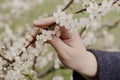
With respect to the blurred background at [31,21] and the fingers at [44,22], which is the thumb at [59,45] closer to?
the fingers at [44,22]

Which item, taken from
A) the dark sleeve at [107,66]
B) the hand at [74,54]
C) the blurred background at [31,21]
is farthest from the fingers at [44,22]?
the blurred background at [31,21]

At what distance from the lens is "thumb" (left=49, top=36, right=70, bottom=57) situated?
130 cm

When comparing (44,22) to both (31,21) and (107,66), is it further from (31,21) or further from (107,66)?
(31,21)

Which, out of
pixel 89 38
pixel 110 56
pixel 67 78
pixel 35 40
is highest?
pixel 35 40

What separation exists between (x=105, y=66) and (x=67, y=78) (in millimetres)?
A: 1868

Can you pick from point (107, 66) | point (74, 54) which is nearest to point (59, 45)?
point (74, 54)

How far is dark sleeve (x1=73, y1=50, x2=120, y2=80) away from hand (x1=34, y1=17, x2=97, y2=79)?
2 centimetres

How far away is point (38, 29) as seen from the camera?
1238 mm

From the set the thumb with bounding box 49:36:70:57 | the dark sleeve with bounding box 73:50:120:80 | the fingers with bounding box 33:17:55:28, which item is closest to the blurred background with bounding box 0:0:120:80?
the dark sleeve with bounding box 73:50:120:80

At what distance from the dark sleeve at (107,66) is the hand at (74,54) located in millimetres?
22

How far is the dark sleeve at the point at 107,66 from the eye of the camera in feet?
4.72

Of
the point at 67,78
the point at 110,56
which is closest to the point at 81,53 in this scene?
the point at 110,56

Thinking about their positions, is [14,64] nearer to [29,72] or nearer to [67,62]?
[29,72]

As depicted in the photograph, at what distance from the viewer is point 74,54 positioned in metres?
1.37
